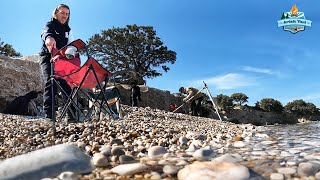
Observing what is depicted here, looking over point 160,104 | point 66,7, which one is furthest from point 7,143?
point 160,104

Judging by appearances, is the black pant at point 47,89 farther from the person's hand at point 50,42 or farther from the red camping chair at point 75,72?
the person's hand at point 50,42

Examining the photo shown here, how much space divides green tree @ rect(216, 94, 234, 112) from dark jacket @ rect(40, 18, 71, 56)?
2350 cm

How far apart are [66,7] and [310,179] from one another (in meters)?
5.04

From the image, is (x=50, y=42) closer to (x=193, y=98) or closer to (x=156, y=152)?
(x=156, y=152)

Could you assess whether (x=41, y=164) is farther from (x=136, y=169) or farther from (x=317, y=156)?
(x=317, y=156)

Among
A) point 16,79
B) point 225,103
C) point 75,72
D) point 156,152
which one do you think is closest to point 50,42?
point 75,72

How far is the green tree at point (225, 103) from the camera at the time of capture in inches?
1112

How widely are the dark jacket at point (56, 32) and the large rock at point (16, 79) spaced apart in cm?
939

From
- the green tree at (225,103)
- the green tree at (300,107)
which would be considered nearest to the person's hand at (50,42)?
the green tree at (225,103)

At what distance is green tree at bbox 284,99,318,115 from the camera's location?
33406 millimetres

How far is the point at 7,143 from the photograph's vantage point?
3582 mm

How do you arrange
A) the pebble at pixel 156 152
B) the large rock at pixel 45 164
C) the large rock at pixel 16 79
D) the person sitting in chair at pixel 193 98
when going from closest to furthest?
1. the large rock at pixel 45 164
2. the pebble at pixel 156 152
3. the large rock at pixel 16 79
4. the person sitting in chair at pixel 193 98

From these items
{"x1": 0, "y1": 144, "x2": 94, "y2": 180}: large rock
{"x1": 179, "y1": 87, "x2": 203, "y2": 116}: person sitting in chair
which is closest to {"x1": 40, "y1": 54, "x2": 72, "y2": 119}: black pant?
{"x1": 0, "y1": 144, "x2": 94, "y2": 180}: large rock

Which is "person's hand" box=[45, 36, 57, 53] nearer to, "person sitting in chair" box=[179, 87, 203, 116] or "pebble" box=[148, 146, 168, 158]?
"pebble" box=[148, 146, 168, 158]
